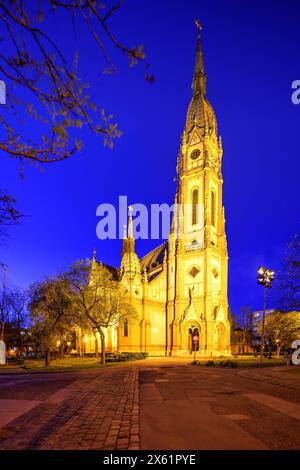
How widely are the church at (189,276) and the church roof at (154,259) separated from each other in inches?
39.5

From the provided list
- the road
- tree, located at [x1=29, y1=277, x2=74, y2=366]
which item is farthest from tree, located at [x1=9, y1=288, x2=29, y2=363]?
the road

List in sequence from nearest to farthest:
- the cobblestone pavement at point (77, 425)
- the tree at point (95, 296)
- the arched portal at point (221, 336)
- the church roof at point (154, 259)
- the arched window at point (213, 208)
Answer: the cobblestone pavement at point (77, 425), the tree at point (95, 296), the arched portal at point (221, 336), the arched window at point (213, 208), the church roof at point (154, 259)

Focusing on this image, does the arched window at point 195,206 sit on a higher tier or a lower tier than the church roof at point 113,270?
higher

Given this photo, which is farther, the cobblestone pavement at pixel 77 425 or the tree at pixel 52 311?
the tree at pixel 52 311

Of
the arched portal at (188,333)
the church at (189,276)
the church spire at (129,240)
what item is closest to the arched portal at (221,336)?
the church at (189,276)

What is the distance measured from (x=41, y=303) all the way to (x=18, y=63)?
37.7m

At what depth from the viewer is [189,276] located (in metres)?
60.8

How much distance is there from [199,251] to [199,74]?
42.1 metres

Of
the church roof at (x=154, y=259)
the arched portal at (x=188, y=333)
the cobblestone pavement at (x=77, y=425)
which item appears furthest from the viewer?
the church roof at (x=154, y=259)

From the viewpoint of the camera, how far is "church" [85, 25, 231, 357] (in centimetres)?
5731

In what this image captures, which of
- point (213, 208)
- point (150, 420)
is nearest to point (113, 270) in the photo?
point (213, 208)

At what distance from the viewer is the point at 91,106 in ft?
18.4

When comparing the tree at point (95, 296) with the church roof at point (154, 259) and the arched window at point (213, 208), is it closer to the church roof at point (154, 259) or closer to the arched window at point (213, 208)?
the church roof at point (154, 259)

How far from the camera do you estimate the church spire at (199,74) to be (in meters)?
75.7
